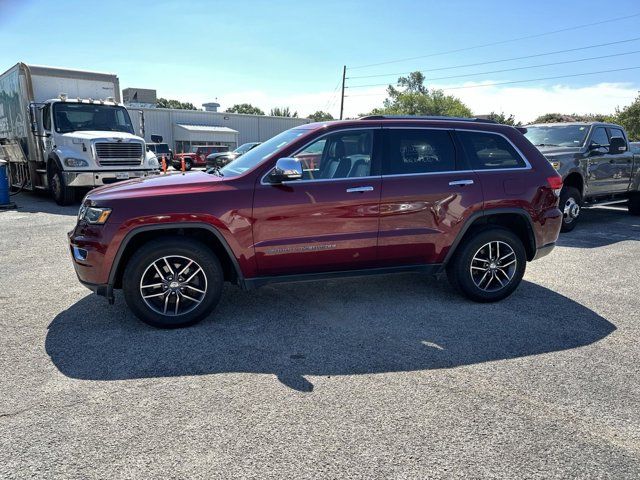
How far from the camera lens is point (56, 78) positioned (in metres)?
13.0

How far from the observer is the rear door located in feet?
14.6

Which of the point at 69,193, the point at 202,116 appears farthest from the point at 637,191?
the point at 202,116

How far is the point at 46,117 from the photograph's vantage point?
12.4 metres

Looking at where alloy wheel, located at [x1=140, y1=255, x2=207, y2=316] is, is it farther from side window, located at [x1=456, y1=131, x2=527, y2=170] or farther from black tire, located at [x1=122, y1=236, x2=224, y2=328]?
side window, located at [x1=456, y1=131, x2=527, y2=170]

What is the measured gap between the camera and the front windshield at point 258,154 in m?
4.37

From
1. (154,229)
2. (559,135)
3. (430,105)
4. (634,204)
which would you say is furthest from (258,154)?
(430,105)

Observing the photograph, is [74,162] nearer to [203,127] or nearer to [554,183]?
[554,183]

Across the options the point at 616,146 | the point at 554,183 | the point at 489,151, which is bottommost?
the point at 554,183

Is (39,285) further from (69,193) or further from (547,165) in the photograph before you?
(69,193)

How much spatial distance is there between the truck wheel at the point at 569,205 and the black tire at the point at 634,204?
3253mm

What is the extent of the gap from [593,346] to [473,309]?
43.8 inches

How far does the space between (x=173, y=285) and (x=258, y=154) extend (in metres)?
1.51

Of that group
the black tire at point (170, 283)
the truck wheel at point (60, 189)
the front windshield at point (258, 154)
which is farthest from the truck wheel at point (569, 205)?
the truck wheel at point (60, 189)

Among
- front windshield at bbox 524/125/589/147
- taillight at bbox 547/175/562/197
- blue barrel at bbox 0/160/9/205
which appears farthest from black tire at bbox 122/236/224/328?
blue barrel at bbox 0/160/9/205
